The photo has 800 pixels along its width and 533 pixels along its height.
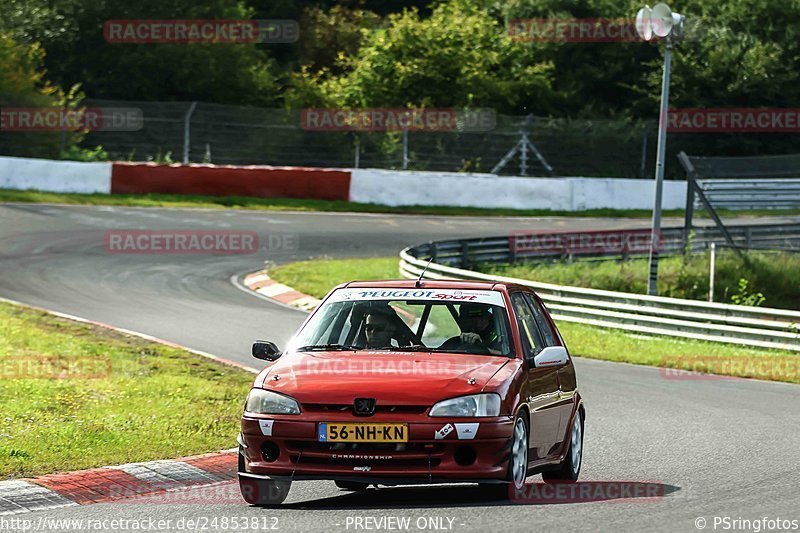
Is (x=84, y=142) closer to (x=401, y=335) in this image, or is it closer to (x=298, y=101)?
(x=298, y=101)

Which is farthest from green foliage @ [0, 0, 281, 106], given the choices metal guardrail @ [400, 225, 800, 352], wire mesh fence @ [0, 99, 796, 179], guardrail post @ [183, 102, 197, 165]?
metal guardrail @ [400, 225, 800, 352]

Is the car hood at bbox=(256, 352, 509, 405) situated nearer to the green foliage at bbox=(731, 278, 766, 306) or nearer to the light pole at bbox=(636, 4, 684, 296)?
the light pole at bbox=(636, 4, 684, 296)

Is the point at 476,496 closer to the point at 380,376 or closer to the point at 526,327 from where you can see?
the point at 380,376

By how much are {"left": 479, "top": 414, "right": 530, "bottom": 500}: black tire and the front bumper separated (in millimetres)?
83

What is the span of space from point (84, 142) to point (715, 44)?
78.0 ft

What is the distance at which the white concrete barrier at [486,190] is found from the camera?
124ft

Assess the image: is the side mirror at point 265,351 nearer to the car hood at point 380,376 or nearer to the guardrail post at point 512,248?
the car hood at point 380,376

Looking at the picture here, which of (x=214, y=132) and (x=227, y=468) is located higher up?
(x=214, y=132)

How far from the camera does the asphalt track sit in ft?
25.7

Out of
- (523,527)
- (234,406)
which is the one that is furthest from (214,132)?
(523,527)

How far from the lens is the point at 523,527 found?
7375 millimetres

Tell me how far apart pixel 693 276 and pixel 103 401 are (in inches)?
809

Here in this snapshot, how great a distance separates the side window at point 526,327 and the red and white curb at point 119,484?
2101mm

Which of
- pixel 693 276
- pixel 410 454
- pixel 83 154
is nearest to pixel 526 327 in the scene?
pixel 410 454
